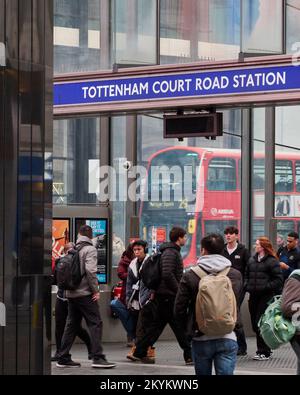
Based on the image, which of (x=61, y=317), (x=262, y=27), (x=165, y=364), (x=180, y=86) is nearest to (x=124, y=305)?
(x=61, y=317)

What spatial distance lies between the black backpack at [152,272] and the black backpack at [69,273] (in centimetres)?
80

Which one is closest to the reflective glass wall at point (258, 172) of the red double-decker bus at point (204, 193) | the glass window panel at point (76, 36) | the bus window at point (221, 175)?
the red double-decker bus at point (204, 193)

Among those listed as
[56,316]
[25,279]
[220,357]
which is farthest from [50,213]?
[56,316]

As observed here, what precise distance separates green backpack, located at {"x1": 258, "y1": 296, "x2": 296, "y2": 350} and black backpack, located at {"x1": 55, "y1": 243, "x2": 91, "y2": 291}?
3673 millimetres

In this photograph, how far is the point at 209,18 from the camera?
13.2m

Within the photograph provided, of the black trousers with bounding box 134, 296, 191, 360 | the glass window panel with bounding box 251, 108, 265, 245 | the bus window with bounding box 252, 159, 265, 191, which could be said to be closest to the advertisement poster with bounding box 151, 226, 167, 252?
the glass window panel with bounding box 251, 108, 265, 245

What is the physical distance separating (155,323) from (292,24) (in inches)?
160

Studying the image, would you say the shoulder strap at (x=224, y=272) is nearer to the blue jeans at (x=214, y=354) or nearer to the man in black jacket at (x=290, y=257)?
the blue jeans at (x=214, y=354)

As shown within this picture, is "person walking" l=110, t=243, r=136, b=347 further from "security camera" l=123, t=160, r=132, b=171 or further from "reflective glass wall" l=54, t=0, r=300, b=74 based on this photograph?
"reflective glass wall" l=54, t=0, r=300, b=74

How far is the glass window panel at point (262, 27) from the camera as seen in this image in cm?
1220

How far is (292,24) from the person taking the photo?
12461 mm

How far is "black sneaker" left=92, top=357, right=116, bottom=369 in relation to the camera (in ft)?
38.7

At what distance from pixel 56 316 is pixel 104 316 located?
2.22 metres
